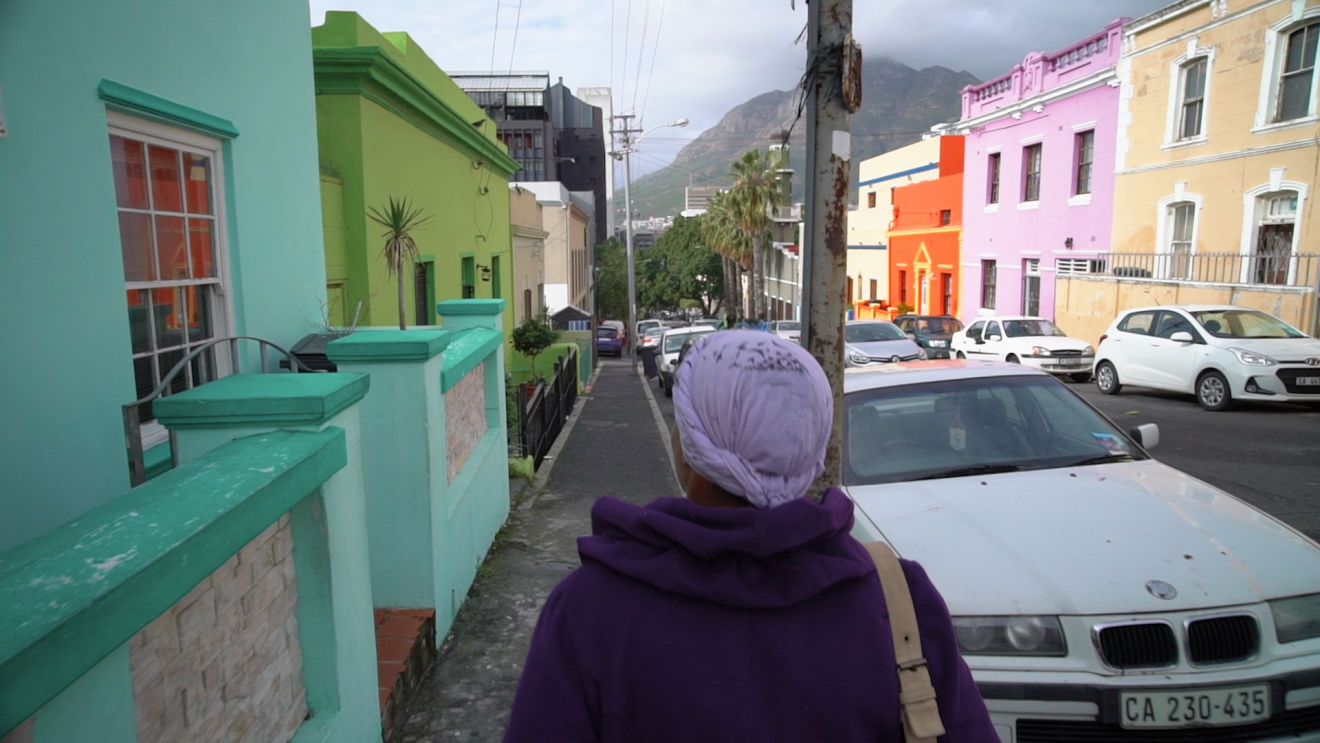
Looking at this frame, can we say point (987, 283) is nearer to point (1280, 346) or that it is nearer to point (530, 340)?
point (530, 340)

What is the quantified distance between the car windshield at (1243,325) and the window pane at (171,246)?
1340cm

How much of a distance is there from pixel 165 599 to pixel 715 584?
→ 1329 mm

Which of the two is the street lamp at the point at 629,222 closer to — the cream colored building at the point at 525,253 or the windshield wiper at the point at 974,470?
the cream colored building at the point at 525,253

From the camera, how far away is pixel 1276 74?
57.6ft

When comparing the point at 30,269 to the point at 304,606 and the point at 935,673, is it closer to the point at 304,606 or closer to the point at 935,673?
the point at 304,606

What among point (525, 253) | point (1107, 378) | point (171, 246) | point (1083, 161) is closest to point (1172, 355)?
point (1107, 378)

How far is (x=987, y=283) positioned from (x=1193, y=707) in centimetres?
2848

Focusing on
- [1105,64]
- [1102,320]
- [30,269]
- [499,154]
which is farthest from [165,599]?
[1105,64]

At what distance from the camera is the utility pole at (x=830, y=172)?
543 cm

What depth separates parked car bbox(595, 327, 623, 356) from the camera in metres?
44.9

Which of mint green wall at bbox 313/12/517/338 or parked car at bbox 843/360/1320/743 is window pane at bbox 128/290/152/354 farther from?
mint green wall at bbox 313/12/517/338

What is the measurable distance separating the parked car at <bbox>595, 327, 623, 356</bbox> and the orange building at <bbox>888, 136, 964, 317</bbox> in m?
13.9

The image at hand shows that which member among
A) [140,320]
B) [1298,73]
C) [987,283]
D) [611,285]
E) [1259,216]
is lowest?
[611,285]

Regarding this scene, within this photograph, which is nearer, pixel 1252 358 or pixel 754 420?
pixel 754 420
